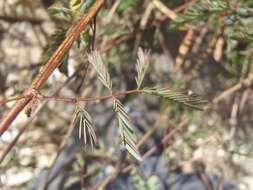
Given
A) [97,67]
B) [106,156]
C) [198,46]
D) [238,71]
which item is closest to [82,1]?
[97,67]

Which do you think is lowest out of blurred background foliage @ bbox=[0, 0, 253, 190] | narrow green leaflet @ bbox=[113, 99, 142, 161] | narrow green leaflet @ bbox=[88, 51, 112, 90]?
blurred background foliage @ bbox=[0, 0, 253, 190]

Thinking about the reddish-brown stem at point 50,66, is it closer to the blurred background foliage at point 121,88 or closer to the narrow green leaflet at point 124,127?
the narrow green leaflet at point 124,127

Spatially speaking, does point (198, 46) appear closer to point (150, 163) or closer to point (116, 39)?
point (116, 39)

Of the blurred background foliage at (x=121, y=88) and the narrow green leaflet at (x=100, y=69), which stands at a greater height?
the narrow green leaflet at (x=100, y=69)

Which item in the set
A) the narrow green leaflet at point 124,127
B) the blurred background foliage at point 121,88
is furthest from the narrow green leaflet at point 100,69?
the blurred background foliage at point 121,88

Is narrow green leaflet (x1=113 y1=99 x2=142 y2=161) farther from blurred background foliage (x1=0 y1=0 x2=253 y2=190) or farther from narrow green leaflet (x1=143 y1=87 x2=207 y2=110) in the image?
blurred background foliage (x1=0 y1=0 x2=253 y2=190)

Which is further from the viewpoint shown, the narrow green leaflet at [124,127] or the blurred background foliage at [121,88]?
the blurred background foliage at [121,88]

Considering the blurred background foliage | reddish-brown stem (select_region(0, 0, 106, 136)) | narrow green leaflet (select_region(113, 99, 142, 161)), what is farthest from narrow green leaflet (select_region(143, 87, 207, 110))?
the blurred background foliage

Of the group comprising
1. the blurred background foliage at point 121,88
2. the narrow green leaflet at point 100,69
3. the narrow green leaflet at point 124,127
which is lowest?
the blurred background foliage at point 121,88
